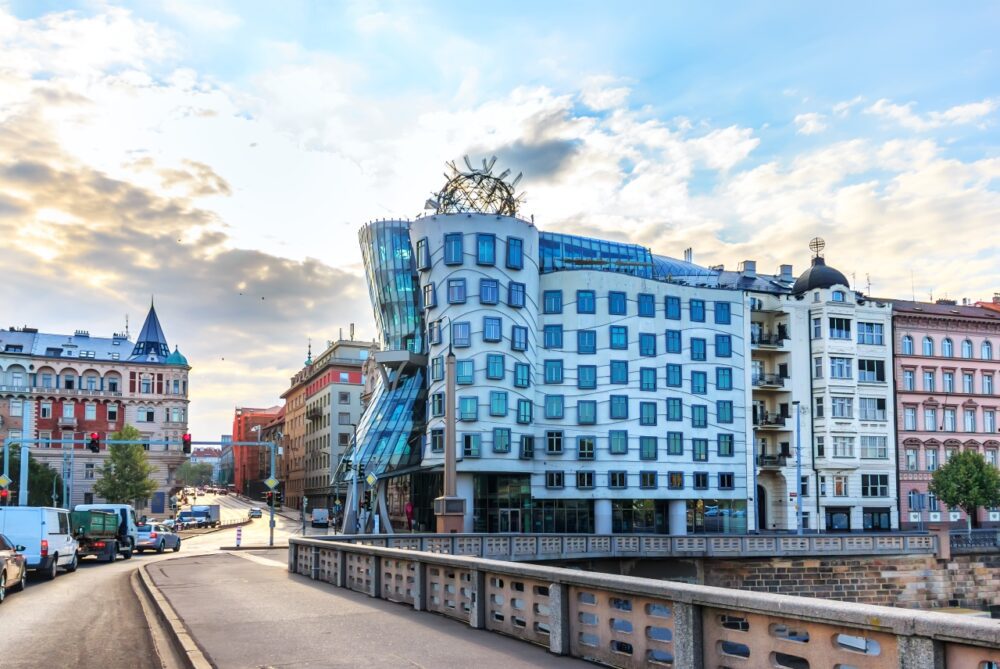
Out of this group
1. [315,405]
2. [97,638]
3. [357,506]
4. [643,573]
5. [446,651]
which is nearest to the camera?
[446,651]

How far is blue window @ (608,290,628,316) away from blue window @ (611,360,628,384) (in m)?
3.37

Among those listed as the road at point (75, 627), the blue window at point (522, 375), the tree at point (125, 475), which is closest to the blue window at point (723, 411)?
the blue window at point (522, 375)

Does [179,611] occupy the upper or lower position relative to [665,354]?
lower

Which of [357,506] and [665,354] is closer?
[357,506]

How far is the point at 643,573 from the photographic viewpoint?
51.5m

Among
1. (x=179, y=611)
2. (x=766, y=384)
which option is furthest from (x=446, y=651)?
(x=766, y=384)

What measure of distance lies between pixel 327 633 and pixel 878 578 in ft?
161

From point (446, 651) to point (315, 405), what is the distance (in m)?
119

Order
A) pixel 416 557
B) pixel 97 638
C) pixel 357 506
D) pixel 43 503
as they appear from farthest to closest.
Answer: pixel 43 503
pixel 357 506
pixel 416 557
pixel 97 638

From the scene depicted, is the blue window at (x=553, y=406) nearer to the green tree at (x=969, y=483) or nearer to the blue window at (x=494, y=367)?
the blue window at (x=494, y=367)

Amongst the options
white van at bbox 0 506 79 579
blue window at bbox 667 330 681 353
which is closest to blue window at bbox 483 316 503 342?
blue window at bbox 667 330 681 353

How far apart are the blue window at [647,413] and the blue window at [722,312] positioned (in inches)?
339

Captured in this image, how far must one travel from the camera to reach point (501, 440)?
61375mm

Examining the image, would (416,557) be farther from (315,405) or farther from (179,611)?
(315,405)
